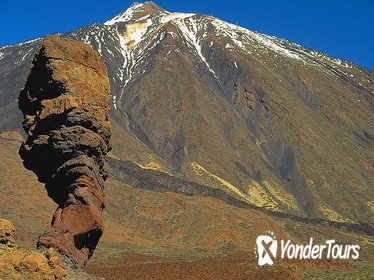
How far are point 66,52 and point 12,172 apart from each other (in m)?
51.1

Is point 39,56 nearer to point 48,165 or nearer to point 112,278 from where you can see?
point 48,165

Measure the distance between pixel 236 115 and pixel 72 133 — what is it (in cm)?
12156

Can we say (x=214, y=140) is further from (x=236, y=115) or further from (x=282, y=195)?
(x=282, y=195)

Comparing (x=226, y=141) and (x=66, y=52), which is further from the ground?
(x=226, y=141)

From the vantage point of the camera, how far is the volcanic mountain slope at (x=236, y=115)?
111m

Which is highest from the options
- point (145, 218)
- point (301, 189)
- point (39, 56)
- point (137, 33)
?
point (137, 33)

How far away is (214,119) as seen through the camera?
5123 inches

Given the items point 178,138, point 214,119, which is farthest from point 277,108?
point 178,138

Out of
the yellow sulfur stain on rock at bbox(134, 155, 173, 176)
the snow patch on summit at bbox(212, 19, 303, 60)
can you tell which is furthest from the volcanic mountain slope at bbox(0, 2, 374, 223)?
the snow patch on summit at bbox(212, 19, 303, 60)

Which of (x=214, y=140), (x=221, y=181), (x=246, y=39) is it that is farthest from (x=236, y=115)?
(x=246, y=39)

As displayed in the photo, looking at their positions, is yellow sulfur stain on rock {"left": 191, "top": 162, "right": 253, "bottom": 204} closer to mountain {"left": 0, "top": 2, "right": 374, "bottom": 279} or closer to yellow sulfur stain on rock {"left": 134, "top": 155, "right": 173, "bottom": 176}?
mountain {"left": 0, "top": 2, "right": 374, "bottom": 279}

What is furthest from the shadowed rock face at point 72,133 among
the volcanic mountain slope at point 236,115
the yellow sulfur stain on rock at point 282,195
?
the yellow sulfur stain on rock at point 282,195

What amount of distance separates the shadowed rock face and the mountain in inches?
1171

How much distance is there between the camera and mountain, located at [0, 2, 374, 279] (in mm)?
62969
